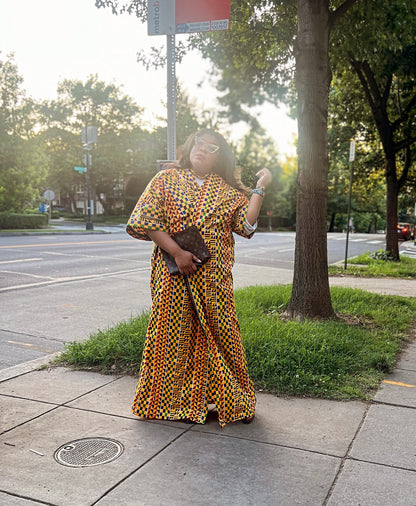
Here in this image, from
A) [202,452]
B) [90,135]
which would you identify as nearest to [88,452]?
[202,452]

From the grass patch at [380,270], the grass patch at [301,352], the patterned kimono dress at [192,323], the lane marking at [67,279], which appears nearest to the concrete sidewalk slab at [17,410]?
the patterned kimono dress at [192,323]

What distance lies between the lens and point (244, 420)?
349cm

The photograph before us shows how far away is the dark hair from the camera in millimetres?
3568

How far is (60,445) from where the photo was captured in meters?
3.11

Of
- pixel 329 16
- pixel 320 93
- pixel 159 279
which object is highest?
Answer: pixel 329 16

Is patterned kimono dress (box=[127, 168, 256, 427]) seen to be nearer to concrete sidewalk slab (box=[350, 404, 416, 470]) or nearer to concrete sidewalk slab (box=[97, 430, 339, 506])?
concrete sidewalk slab (box=[97, 430, 339, 506])

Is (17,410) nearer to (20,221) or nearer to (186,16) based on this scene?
(186,16)

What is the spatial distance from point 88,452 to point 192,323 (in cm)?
97

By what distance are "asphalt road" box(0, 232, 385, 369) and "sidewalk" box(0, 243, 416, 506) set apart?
178 centimetres

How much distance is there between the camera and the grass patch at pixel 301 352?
4.23 meters

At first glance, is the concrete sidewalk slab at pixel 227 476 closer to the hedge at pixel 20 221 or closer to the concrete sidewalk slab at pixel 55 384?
the concrete sidewalk slab at pixel 55 384

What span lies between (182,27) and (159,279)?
2.14 m

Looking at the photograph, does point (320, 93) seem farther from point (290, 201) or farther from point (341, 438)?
point (290, 201)

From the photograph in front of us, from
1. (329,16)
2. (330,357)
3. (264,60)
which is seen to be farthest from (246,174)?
(264,60)
